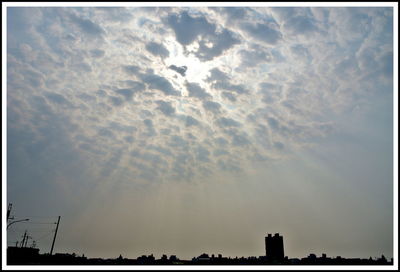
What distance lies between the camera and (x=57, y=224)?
63.7 m

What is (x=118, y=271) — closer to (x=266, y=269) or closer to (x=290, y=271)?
(x=266, y=269)

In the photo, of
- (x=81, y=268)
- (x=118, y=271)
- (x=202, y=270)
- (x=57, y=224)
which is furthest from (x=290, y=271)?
(x=57, y=224)

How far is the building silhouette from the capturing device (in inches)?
3703

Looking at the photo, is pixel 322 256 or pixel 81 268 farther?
pixel 322 256

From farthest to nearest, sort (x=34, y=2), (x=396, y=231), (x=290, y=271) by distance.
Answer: (x=34, y=2)
(x=396, y=231)
(x=290, y=271)

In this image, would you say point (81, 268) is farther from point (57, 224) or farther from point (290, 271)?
point (57, 224)

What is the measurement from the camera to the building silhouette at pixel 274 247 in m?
94.1

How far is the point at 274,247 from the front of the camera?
314ft

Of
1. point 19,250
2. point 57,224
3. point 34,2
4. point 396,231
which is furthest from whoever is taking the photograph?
point 57,224

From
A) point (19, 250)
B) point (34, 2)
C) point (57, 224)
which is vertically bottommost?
point (19, 250)

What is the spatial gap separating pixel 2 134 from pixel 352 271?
1437 centimetres

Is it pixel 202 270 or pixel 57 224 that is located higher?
pixel 57 224

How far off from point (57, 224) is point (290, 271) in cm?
6822

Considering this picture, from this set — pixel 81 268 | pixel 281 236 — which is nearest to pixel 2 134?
pixel 81 268
